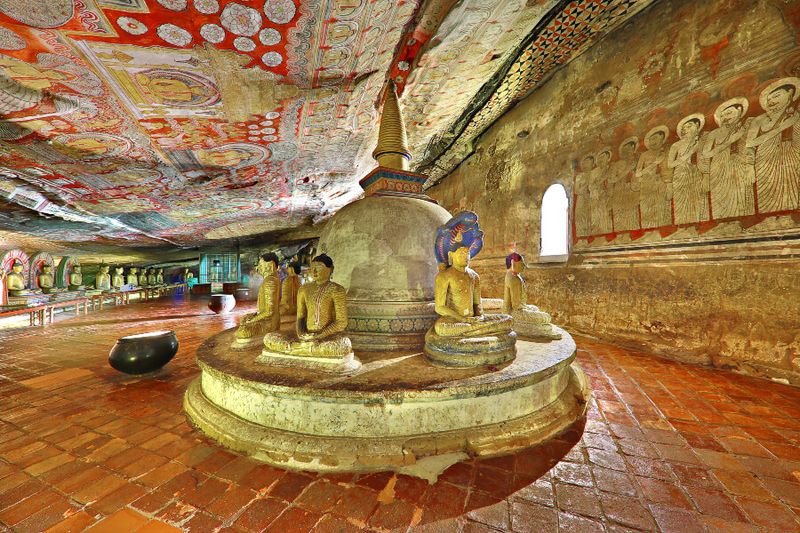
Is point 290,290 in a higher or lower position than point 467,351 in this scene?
higher

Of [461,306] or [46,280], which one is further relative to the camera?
[46,280]

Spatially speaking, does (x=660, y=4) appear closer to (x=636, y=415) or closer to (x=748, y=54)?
(x=748, y=54)

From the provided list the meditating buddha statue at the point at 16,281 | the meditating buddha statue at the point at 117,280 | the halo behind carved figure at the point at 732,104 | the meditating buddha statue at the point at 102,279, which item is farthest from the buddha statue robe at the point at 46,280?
the halo behind carved figure at the point at 732,104

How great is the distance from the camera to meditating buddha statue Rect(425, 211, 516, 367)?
8.75 feet

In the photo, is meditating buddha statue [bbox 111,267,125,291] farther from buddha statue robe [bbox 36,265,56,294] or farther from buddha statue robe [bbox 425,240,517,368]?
buddha statue robe [bbox 425,240,517,368]

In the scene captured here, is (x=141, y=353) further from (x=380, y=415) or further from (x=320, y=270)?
(x=380, y=415)

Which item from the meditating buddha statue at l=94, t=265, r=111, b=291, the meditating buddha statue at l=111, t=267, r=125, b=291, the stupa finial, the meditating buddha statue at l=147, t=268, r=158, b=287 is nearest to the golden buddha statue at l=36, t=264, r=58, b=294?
the meditating buddha statue at l=94, t=265, r=111, b=291

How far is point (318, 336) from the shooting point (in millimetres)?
2674

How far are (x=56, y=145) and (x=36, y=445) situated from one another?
4.68 m

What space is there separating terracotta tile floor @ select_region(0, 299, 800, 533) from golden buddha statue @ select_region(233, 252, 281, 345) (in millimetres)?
1046

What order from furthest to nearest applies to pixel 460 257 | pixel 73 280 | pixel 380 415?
pixel 73 280, pixel 460 257, pixel 380 415

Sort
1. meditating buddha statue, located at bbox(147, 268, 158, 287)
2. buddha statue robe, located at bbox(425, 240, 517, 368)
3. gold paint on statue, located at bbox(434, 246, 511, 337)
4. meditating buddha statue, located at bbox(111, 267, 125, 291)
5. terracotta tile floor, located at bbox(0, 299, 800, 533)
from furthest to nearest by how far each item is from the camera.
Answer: meditating buddha statue, located at bbox(147, 268, 158, 287) < meditating buddha statue, located at bbox(111, 267, 125, 291) < gold paint on statue, located at bbox(434, 246, 511, 337) < buddha statue robe, located at bbox(425, 240, 517, 368) < terracotta tile floor, located at bbox(0, 299, 800, 533)

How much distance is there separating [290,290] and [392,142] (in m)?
2.80

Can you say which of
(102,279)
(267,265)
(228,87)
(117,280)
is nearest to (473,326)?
(267,265)
